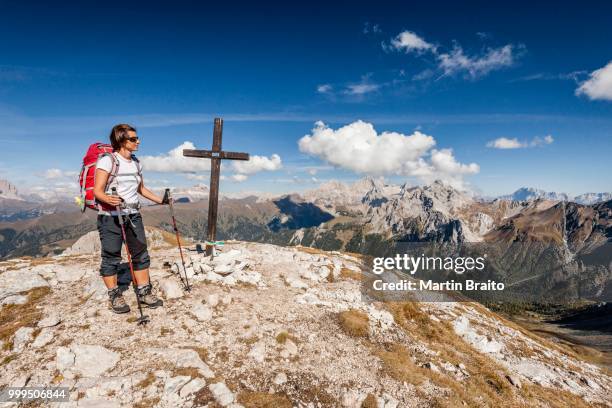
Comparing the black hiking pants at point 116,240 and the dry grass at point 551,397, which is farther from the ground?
the black hiking pants at point 116,240

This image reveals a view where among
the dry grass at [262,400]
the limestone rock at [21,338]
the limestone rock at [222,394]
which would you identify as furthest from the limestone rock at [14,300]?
the dry grass at [262,400]

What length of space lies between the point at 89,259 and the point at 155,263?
6984 mm

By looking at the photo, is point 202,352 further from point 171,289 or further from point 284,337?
point 171,289

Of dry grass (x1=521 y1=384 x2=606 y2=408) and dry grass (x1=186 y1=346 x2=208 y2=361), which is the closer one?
dry grass (x1=186 y1=346 x2=208 y2=361)

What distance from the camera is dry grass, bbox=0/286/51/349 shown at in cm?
987

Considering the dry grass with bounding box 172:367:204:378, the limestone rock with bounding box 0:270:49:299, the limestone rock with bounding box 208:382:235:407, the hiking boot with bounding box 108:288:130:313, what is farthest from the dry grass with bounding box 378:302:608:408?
the limestone rock with bounding box 0:270:49:299

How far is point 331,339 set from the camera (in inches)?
441

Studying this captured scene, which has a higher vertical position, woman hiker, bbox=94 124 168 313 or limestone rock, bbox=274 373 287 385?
woman hiker, bbox=94 124 168 313

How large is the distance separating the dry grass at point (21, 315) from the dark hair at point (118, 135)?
6.98 meters

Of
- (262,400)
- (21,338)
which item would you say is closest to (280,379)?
(262,400)

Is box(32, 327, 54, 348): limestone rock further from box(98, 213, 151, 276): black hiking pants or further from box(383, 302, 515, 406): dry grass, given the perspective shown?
box(383, 302, 515, 406): dry grass

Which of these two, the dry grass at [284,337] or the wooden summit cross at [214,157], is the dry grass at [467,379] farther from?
the wooden summit cross at [214,157]

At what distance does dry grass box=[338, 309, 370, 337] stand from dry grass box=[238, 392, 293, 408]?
4.67 meters

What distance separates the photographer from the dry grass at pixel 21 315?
32.4 feet
